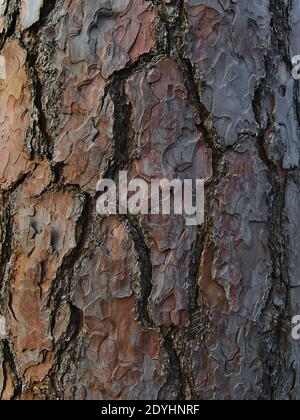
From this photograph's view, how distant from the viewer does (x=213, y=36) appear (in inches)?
43.7

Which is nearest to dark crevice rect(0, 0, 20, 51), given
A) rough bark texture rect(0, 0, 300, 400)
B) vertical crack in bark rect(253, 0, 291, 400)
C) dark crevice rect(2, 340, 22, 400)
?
rough bark texture rect(0, 0, 300, 400)

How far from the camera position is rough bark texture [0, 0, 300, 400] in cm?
108

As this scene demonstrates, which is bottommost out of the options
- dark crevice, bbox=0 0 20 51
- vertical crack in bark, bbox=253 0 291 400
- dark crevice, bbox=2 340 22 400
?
dark crevice, bbox=2 340 22 400

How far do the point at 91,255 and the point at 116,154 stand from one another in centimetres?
18

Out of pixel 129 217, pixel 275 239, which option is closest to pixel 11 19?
pixel 129 217

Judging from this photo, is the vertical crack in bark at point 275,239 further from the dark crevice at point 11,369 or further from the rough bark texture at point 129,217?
the dark crevice at point 11,369

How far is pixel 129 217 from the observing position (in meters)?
1.09

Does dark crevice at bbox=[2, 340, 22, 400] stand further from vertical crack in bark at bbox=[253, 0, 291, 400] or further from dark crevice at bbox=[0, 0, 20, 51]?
dark crevice at bbox=[0, 0, 20, 51]

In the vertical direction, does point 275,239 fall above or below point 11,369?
above

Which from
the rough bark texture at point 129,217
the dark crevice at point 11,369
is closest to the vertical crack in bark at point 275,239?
the rough bark texture at point 129,217

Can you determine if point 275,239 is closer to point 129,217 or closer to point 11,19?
point 129,217

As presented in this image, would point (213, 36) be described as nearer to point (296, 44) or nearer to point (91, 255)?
point (296, 44)

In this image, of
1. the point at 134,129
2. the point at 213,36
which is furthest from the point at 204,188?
the point at 213,36

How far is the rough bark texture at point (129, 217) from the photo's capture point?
1085 millimetres
